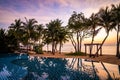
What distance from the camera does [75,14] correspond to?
146 ft

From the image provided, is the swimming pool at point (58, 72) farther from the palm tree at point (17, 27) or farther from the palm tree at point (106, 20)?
the palm tree at point (17, 27)

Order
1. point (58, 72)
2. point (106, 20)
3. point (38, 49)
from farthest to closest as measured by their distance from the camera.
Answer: point (38, 49)
point (106, 20)
point (58, 72)

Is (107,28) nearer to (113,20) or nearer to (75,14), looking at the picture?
(113,20)

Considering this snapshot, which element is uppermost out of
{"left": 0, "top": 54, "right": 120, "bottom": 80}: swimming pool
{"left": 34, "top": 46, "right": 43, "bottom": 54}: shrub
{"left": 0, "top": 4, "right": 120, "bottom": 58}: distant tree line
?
{"left": 0, "top": 4, "right": 120, "bottom": 58}: distant tree line

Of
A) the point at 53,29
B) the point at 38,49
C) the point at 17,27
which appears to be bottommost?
the point at 38,49

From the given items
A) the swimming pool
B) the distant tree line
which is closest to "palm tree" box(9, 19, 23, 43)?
the distant tree line

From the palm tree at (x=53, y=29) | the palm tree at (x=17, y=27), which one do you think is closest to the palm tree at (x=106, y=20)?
the palm tree at (x=53, y=29)

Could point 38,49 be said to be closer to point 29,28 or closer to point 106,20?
point 29,28

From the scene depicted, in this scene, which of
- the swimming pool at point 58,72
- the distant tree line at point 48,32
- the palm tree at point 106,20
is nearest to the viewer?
the swimming pool at point 58,72

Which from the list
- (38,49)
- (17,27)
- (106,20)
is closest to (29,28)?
(17,27)

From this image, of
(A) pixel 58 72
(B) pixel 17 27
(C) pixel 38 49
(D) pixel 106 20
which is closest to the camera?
(A) pixel 58 72

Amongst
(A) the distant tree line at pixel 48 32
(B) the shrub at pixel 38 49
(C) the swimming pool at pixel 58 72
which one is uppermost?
(A) the distant tree line at pixel 48 32

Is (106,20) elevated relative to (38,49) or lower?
elevated

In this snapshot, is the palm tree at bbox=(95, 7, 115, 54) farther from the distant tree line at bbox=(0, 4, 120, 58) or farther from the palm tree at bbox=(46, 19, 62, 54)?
the palm tree at bbox=(46, 19, 62, 54)
